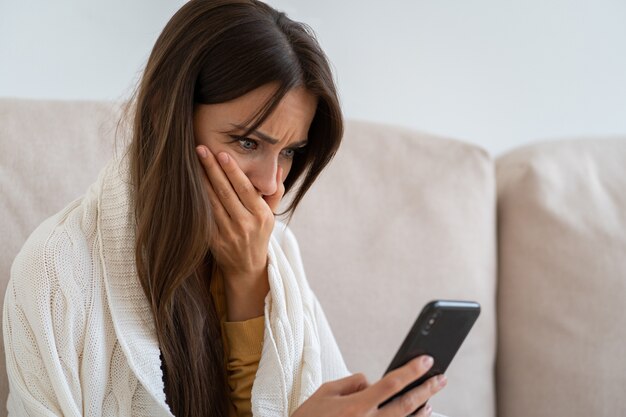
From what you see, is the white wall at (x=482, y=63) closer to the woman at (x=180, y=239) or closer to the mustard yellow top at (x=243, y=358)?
the woman at (x=180, y=239)

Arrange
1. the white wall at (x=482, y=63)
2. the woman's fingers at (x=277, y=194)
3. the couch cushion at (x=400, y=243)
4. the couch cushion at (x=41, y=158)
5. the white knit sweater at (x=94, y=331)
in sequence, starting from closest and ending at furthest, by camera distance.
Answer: the white knit sweater at (x=94, y=331), the woman's fingers at (x=277, y=194), the couch cushion at (x=41, y=158), the couch cushion at (x=400, y=243), the white wall at (x=482, y=63)

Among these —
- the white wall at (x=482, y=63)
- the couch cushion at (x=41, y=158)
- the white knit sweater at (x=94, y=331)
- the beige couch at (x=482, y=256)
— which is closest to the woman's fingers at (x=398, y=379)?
the white knit sweater at (x=94, y=331)

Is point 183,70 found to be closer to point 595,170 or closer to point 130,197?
point 130,197

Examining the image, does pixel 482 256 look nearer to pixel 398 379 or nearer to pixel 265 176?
pixel 265 176

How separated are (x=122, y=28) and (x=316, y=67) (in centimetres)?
79

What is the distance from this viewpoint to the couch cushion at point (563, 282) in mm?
1842

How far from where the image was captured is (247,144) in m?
1.38

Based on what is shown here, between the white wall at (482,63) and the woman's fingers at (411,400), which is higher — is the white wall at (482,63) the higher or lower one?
the higher one

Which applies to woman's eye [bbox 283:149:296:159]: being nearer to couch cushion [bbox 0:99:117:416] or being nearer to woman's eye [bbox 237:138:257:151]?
woman's eye [bbox 237:138:257:151]

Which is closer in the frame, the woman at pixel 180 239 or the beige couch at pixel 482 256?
the woman at pixel 180 239

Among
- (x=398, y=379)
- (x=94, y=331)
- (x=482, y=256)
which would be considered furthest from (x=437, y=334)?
(x=482, y=256)

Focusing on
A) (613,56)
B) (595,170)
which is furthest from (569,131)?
(595,170)

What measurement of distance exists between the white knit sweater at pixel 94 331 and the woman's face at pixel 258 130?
0.18 m

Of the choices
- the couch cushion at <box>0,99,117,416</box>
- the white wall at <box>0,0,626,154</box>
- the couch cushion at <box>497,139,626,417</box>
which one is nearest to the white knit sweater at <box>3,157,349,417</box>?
the couch cushion at <box>0,99,117,416</box>
